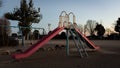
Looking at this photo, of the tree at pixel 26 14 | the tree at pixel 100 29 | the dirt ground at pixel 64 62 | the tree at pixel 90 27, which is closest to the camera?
the dirt ground at pixel 64 62

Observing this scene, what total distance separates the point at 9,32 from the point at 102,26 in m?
61.4

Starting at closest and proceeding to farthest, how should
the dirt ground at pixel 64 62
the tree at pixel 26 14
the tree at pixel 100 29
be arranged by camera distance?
1. the dirt ground at pixel 64 62
2. the tree at pixel 26 14
3. the tree at pixel 100 29

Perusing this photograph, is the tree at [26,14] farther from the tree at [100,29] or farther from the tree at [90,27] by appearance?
the tree at [90,27]

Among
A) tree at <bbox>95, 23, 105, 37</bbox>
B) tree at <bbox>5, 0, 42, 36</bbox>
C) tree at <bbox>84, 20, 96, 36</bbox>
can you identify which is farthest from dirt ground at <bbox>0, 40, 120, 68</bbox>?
tree at <bbox>84, 20, 96, 36</bbox>

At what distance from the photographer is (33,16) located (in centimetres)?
4144

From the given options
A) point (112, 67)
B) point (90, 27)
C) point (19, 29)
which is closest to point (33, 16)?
point (19, 29)

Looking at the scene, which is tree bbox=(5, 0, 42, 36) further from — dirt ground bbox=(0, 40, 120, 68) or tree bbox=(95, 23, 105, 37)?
tree bbox=(95, 23, 105, 37)

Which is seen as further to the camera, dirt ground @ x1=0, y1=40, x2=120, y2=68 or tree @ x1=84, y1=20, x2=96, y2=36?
tree @ x1=84, y1=20, x2=96, y2=36

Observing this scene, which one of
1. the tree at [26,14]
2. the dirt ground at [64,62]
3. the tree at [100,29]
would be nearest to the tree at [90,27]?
the tree at [100,29]

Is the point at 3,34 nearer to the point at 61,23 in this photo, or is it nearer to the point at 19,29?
the point at 19,29

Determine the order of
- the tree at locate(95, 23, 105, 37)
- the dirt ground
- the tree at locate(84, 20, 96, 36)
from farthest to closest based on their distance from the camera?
the tree at locate(84, 20, 96, 36)
the tree at locate(95, 23, 105, 37)
the dirt ground

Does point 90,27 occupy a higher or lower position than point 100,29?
higher

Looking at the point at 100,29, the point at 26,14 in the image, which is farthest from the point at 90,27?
the point at 26,14

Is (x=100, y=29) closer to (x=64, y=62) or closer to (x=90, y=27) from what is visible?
Answer: (x=90, y=27)
